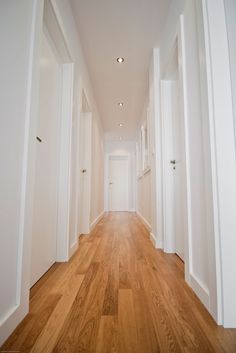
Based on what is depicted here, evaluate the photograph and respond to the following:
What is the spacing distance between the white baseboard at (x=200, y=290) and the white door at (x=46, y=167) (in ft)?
3.18

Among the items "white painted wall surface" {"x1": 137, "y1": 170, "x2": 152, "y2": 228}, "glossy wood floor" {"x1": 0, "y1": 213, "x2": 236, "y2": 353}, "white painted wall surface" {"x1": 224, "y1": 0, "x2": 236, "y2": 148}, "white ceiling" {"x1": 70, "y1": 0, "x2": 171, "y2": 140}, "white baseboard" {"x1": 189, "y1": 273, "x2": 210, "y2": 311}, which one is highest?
"white ceiling" {"x1": 70, "y1": 0, "x2": 171, "y2": 140}

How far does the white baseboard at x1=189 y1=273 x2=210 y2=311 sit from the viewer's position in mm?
907

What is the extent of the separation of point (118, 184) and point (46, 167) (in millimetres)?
4989

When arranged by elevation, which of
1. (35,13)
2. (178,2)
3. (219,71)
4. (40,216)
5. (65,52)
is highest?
(178,2)

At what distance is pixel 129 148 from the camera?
247 inches

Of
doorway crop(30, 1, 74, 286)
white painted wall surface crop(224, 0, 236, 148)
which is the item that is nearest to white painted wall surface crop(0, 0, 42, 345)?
doorway crop(30, 1, 74, 286)

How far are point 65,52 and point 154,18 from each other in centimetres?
97

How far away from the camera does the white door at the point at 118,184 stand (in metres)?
6.31

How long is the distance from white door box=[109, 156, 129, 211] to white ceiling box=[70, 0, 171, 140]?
296cm

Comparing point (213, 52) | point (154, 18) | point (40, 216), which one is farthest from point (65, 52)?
point (40, 216)

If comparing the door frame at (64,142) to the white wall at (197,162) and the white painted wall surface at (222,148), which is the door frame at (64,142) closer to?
the white wall at (197,162)

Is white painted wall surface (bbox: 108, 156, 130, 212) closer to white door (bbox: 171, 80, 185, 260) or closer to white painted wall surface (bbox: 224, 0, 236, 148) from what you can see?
white door (bbox: 171, 80, 185, 260)

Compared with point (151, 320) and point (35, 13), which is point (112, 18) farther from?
point (151, 320)

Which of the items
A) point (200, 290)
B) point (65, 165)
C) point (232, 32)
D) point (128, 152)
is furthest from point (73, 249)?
point (128, 152)
